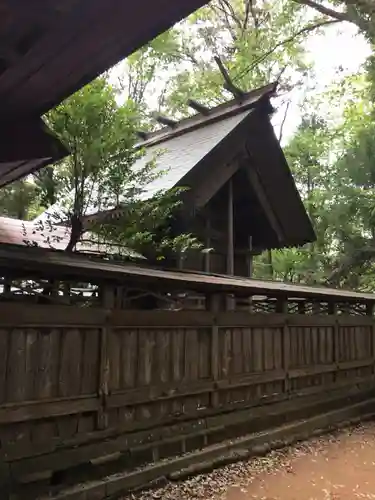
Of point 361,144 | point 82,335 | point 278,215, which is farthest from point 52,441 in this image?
point 361,144

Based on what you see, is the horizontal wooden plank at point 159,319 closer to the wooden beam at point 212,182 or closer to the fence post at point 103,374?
the fence post at point 103,374

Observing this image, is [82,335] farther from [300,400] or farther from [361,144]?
[361,144]

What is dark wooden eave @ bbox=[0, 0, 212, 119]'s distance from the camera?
315 cm

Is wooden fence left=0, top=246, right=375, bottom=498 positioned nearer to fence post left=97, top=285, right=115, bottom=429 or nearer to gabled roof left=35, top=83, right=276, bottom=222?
fence post left=97, top=285, right=115, bottom=429

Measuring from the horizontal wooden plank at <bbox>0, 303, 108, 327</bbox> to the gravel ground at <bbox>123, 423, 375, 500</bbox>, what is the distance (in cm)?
195

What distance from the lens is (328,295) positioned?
8133 mm

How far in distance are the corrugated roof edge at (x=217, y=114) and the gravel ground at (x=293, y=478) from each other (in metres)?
6.80

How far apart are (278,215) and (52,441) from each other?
7633 millimetres

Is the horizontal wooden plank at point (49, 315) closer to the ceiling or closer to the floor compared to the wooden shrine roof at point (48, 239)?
closer to the floor

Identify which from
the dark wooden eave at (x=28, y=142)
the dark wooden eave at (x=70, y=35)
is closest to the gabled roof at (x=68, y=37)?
the dark wooden eave at (x=70, y=35)

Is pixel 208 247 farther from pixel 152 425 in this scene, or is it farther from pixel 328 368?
Answer: pixel 152 425

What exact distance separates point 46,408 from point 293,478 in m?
3.43

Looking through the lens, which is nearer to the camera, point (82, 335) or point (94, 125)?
point (82, 335)

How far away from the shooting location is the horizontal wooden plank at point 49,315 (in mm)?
4207
